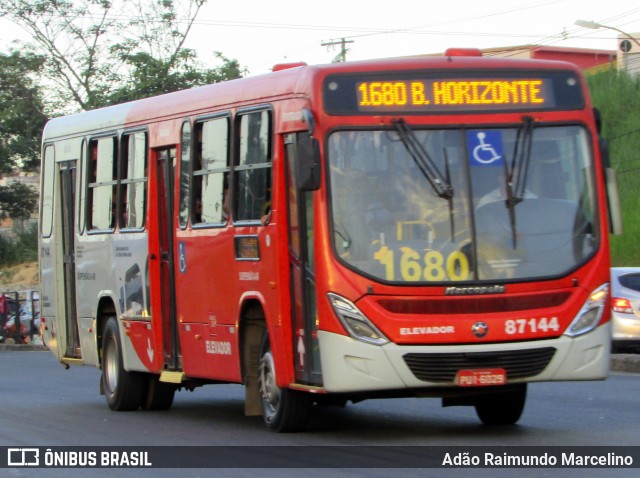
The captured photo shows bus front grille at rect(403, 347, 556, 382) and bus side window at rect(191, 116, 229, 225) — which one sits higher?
bus side window at rect(191, 116, 229, 225)

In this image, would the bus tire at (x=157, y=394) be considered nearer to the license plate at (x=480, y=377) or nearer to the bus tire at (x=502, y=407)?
the bus tire at (x=502, y=407)

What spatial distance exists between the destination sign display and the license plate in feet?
6.67

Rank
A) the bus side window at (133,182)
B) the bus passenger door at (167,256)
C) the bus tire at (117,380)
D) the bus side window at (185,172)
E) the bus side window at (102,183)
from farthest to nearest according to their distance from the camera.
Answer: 1. the bus side window at (102,183)
2. the bus tire at (117,380)
3. the bus side window at (133,182)
4. the bus passenger door at (167,256)
5. the bus side window at (185,172)

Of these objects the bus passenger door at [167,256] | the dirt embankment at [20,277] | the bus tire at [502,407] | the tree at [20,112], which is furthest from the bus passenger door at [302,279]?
the dirt embankment at [20,277]

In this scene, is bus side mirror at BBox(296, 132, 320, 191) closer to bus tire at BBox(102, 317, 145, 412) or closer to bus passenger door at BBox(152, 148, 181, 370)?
bus passenger door at BBox(152, 148, 181, 370)

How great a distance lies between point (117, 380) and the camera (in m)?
15.2

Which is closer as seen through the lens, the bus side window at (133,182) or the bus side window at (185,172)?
the bus side window at (185,172)

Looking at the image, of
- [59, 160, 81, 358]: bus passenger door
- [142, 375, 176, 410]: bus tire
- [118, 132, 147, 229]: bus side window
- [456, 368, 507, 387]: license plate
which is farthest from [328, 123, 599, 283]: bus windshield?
[59, 160, 81, 358]: bus passenger door

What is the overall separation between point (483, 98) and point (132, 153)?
5.23 meters

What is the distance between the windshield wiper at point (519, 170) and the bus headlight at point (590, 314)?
2.40 ft

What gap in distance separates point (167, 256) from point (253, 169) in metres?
2.52

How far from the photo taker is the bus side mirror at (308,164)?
10.3 meters

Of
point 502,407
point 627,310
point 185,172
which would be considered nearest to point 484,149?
point 502,407

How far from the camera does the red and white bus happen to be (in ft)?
33.6
